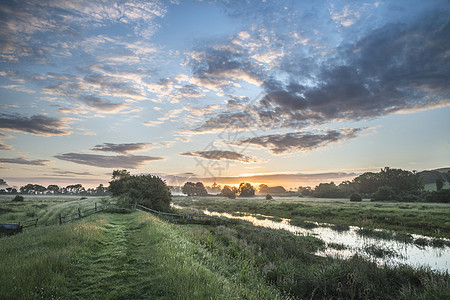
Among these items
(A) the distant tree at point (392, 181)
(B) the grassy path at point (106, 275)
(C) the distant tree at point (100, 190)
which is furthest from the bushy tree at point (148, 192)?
(C) the distant tree at point (100, 190)

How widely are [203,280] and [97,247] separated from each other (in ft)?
26.9

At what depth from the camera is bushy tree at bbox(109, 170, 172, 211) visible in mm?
44884

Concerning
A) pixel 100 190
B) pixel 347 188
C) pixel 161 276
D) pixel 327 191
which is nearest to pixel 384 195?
pixel 327 191

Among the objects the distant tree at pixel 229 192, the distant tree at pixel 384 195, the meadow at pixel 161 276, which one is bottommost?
the distant tree at pixel 229 192

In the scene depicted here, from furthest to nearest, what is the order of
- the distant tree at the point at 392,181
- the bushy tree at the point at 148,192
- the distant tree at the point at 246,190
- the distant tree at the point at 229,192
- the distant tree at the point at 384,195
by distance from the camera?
1. the distant tree at the point at 246,190
2. the distant tree at the point at 229,192
3. the distant tree at the point at 392,181
4. the distant tree at the point at 384,195
5. the bushy tree at the point at 148,192

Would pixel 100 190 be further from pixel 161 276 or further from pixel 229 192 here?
pixel 161 276

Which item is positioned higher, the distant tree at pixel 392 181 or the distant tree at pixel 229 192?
the distant tree at pixel 392 181

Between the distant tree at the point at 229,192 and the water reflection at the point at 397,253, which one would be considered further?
the distant tree at the point at 229,192

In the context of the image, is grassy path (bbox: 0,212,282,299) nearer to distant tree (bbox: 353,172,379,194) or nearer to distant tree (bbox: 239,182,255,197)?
distant tree (bbox: 353,172,379,194)

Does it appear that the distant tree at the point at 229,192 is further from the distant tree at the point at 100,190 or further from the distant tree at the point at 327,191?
the distant tree at the point at 100,190

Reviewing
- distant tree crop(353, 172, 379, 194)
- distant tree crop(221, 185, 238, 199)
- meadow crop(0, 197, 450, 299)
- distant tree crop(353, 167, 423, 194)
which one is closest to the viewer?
meadow crop(0, 197, 450, 299)

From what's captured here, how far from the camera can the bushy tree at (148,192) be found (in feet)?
147

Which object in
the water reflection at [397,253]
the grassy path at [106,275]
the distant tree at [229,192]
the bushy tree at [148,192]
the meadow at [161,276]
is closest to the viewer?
the grassy path at [106,275]

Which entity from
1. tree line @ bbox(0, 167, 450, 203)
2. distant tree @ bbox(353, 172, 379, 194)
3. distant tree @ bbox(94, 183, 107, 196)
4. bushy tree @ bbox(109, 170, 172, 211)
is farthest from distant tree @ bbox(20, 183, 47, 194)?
distant tree @ bbox(353, 172, 379, 194)
